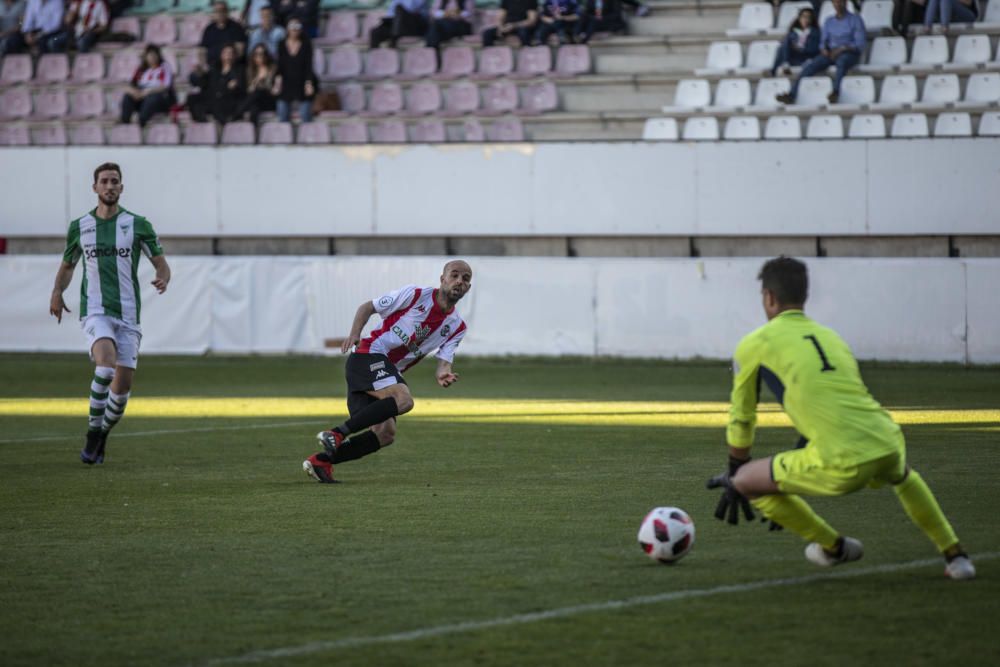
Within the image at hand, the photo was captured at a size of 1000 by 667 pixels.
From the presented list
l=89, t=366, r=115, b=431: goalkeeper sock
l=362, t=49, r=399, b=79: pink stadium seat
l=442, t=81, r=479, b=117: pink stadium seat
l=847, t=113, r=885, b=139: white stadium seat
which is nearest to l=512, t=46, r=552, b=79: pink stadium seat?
l=442, t=81, r=479, b=117: pink stadium seat

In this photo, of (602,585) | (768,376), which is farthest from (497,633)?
(768,376)

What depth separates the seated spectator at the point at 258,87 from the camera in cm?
2689

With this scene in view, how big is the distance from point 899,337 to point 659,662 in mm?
16809

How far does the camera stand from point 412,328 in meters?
11.0

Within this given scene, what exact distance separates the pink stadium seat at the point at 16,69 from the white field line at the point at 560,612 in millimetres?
25660

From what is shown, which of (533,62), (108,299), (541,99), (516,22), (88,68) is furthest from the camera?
(88,68)

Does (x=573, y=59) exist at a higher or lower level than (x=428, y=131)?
higher

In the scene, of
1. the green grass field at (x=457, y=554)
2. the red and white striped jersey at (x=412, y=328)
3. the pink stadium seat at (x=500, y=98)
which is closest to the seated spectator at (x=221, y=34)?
the pink stadium seat at (x=500, y=98)

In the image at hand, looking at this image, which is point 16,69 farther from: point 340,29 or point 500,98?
point 500,98

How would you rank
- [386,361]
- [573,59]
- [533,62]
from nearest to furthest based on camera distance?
[386,361]
[573,59]
[533,62]

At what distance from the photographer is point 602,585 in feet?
22.5

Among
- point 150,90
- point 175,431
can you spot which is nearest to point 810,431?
point 175,431

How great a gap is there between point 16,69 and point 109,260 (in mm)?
19093

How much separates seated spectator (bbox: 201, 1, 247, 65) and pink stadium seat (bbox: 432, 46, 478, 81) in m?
3.54
